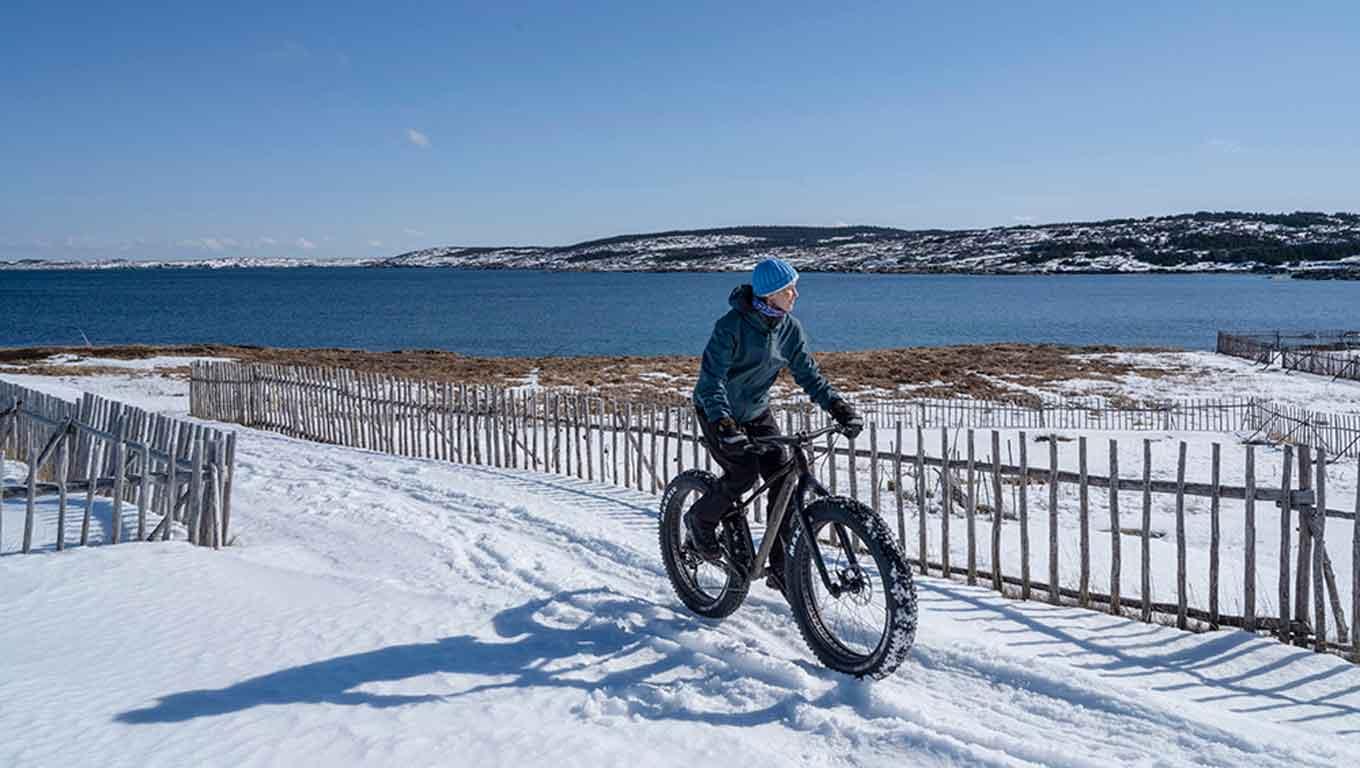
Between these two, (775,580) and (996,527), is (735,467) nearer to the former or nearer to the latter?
(775,580)

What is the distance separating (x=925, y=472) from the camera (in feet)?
32.0

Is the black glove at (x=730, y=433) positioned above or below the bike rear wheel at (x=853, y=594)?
above

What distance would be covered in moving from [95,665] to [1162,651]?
5.56 m

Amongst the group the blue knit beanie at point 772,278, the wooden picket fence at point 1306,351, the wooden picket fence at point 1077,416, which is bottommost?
the wooden picket fence at point 1077,416

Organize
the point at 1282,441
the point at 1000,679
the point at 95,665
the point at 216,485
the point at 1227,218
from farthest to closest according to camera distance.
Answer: the point at 1227,218 → the point at 1282,441 → the point at 216,485 → the point at 95,665 → the point at 1000,679

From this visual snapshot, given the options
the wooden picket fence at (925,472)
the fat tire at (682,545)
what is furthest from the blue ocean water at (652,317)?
the fat tire at (682,545)

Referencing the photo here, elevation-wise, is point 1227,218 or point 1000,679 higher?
point 1227,218

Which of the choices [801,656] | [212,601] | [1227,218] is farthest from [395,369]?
[1227,218]

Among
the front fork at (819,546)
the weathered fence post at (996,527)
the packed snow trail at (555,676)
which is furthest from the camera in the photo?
the weathered fence post at (996,527)

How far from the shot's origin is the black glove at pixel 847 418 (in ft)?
15.6

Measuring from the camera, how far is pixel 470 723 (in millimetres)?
4113

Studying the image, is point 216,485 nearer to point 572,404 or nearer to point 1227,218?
A: point 572,404

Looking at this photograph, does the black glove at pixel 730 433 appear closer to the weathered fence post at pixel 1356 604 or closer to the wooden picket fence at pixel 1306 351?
the weathered fence post at pixel 1356 604

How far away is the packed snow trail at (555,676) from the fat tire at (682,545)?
12cm
